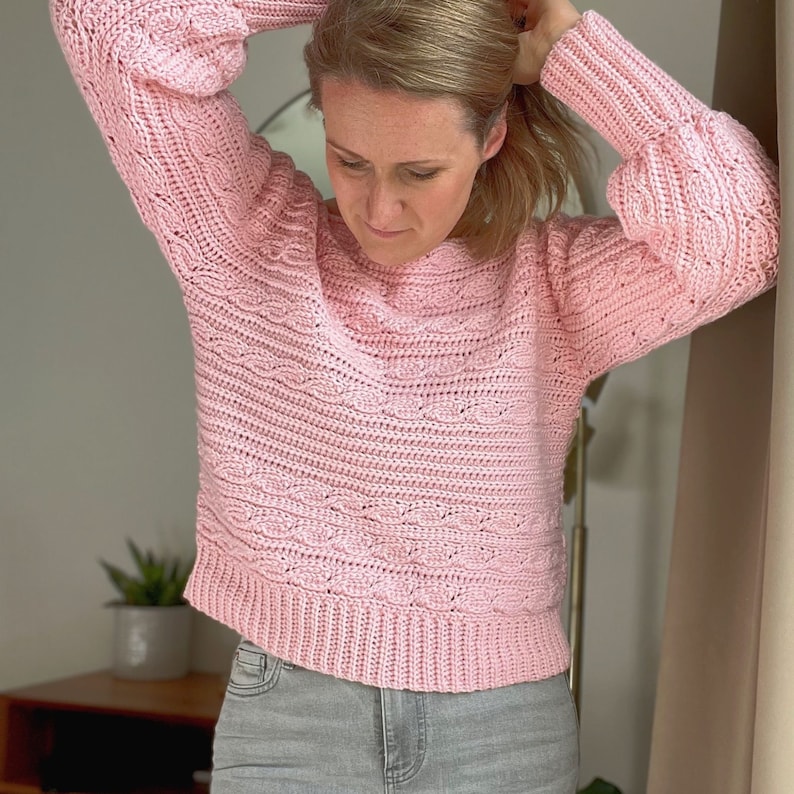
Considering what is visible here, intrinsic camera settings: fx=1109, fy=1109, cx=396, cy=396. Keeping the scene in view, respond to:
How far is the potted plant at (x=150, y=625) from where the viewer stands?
2172mm

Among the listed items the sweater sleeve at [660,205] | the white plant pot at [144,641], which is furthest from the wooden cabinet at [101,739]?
the sweater sleeve at [660,205]

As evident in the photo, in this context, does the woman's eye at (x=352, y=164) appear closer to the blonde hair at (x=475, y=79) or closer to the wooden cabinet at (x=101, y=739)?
the blonde hair at (x=475, y=79)

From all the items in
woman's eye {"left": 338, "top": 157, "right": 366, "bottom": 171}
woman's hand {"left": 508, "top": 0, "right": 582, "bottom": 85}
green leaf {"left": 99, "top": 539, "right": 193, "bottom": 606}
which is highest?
woman's hand {"left": 508, "top": 0, "right": 582, "bottom": 85}

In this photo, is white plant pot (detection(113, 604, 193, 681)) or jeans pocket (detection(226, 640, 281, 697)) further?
white plant pot (detection(113, 604, 193, 681))

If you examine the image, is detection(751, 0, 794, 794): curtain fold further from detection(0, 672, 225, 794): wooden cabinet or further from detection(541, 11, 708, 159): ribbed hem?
detection(0, 672, 225, 794): wooden cabinet

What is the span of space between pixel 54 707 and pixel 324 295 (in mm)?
1205

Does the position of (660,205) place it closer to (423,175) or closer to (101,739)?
(423,175)

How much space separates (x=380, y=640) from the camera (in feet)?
3.43

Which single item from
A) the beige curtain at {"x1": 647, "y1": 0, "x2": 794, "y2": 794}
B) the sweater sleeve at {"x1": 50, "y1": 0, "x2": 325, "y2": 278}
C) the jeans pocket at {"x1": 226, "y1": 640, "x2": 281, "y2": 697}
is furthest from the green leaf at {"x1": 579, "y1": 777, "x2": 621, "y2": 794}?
the sweater sleeve at {"x1": 50, "y1": 0, "x2": 325, "y2": 278}

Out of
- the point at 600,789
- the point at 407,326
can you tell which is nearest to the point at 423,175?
the point at 407,326

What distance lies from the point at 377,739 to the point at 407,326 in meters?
0.40

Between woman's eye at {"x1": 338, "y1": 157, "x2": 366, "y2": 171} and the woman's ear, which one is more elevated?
the woman's ear

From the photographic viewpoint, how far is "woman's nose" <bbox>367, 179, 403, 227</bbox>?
101cm

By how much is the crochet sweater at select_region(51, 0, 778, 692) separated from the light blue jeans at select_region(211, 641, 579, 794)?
0.08ft
